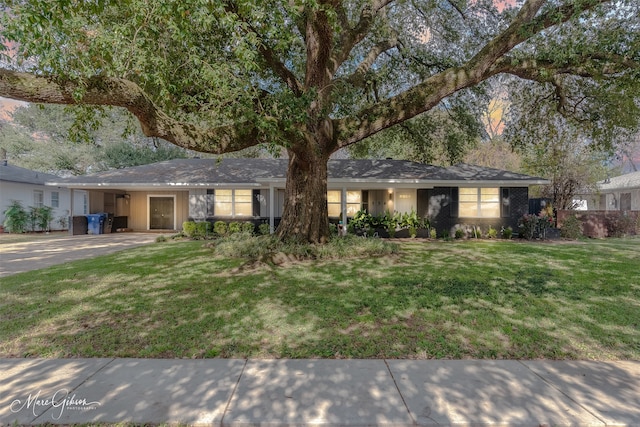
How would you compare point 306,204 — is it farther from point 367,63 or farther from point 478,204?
point 478,204

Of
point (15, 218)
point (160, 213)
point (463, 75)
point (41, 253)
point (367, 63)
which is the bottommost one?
point (41, 253)

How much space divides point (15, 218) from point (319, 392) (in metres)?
20.0

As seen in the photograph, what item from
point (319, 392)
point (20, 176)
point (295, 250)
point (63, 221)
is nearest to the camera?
point (319, 392)

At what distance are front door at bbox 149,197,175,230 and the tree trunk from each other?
35.5 ft

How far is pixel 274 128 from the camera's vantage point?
6.32 metres

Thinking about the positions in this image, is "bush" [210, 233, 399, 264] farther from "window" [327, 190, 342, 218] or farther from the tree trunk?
"window" [327, 190, 342, 218]

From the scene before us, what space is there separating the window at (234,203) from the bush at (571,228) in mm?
14245

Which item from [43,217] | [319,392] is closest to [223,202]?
[43,217]

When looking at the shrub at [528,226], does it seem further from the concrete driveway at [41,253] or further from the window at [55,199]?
the window at [55,199]

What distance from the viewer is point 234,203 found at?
50.4 feet

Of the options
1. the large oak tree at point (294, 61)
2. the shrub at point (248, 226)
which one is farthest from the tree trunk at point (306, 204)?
the shrub at point (248, 226)

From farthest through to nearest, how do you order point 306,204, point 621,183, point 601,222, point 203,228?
point 621,183 → point 601,222 → point 203,228 → point 306,204

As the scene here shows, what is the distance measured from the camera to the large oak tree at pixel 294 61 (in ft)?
16.8

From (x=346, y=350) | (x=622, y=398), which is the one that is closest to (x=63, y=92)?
(x=346, y=350)
